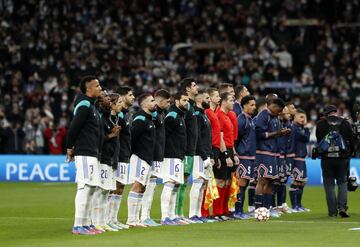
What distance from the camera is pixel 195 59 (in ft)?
156

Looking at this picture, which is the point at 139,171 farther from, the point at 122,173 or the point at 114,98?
the point at 114,98

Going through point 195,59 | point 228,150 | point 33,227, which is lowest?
point 33,227

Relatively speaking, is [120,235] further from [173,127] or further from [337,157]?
[337,157]

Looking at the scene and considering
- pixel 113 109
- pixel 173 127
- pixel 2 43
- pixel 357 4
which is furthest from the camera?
pixel 357 4

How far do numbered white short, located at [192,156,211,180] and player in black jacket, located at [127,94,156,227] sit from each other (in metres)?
1.70

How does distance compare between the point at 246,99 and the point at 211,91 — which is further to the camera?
the point at 246,99

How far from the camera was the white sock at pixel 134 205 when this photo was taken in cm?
2014

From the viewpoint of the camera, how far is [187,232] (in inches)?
735

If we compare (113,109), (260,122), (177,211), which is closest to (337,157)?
(260,122)

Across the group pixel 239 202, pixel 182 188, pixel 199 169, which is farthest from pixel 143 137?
pixel 239 202

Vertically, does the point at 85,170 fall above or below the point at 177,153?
below

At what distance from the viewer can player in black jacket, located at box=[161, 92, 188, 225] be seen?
20906mm

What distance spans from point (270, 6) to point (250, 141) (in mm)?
28408

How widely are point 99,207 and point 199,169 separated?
3254 millimetres
